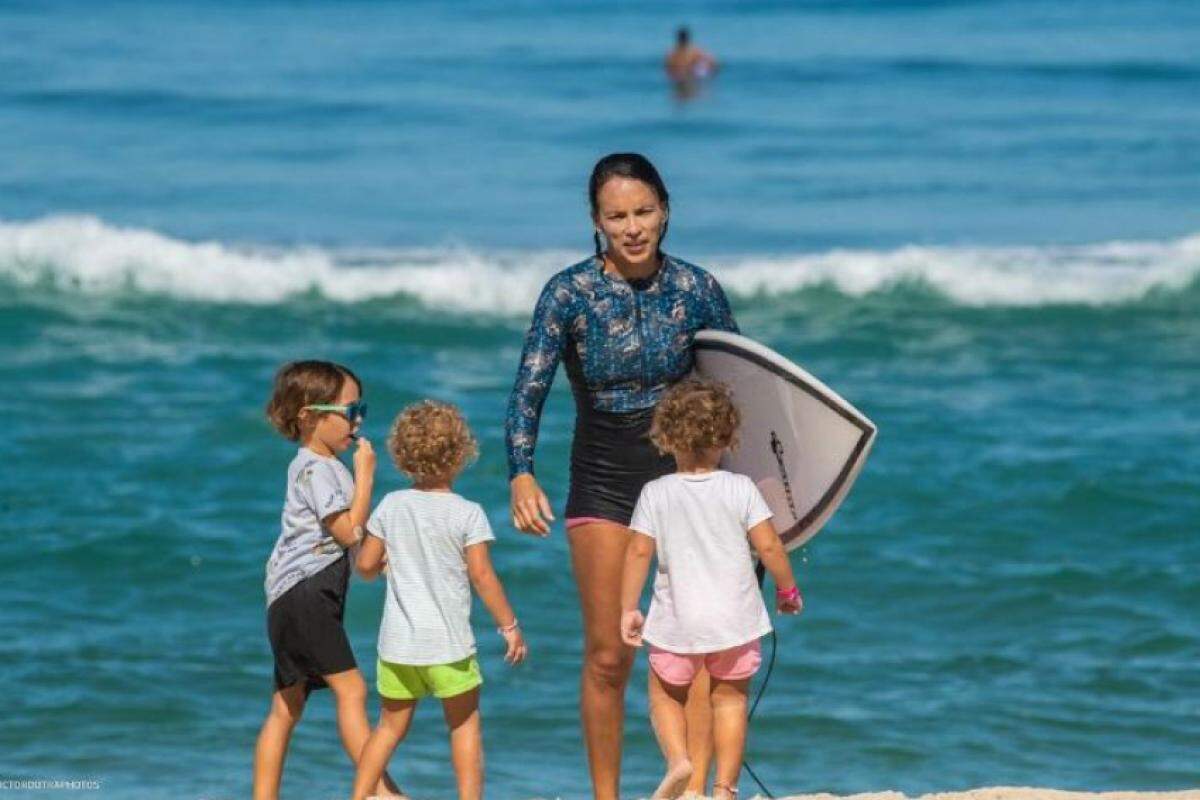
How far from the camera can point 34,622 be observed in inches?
395

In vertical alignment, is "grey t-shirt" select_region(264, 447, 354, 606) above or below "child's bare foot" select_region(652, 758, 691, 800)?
above

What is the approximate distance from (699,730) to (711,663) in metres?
0.24

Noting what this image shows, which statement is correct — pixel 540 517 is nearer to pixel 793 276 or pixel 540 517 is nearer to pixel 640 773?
pixel 640 773

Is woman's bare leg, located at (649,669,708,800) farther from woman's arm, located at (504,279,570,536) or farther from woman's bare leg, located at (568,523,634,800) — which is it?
woman's arm, located at (504,279,570,536)

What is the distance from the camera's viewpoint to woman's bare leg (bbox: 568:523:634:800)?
5.76m

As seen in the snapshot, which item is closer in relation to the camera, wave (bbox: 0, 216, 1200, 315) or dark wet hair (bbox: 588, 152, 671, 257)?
dark wet hair (bbox: 588, 152, 671, 257)

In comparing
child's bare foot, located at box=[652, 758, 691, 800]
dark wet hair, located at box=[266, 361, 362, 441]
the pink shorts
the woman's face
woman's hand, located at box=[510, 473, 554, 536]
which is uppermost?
the woman's face

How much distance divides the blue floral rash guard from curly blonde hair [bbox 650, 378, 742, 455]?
22cm

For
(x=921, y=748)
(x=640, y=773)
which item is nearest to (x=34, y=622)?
(x=640, y=773)

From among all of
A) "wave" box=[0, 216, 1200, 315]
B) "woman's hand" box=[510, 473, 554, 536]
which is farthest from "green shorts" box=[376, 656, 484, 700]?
"wave" box=[0, 216, 1200, 315]

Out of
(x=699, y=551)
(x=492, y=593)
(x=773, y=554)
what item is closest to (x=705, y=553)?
(x=699, y=551)

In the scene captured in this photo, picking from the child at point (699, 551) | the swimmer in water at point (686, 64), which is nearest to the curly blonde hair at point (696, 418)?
the child at point (699, 551)

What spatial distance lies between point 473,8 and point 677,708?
95.7ft

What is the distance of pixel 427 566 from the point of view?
560 cm
